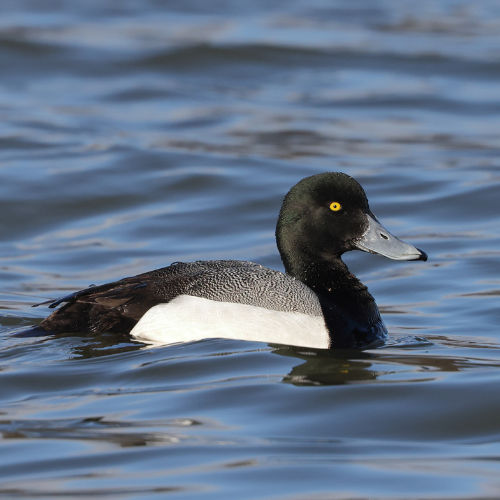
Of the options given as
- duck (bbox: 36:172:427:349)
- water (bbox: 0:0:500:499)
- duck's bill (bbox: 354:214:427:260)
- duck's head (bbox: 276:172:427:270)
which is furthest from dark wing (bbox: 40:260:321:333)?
duck's bill (bbox: 354:214:427:260)

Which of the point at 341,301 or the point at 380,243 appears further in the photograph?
the point at 380,243

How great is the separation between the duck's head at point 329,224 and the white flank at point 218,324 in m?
0.80

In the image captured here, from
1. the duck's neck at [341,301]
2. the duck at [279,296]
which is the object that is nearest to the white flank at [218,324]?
the duck at [279,296]

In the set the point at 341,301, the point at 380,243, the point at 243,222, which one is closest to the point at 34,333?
the point at 341,301

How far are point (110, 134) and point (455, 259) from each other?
629 centimetres

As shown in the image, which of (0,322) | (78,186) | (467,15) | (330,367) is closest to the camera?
(330,367)

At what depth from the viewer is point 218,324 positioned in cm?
665

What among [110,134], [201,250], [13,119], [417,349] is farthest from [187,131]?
[417,349]

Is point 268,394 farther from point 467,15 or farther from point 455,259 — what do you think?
point 467,15

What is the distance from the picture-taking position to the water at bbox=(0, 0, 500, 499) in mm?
4902

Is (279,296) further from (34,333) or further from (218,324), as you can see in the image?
(34,333)

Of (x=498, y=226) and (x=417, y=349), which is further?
(x=498, y=226)

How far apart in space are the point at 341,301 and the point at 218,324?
92cm

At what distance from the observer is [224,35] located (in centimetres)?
1992
